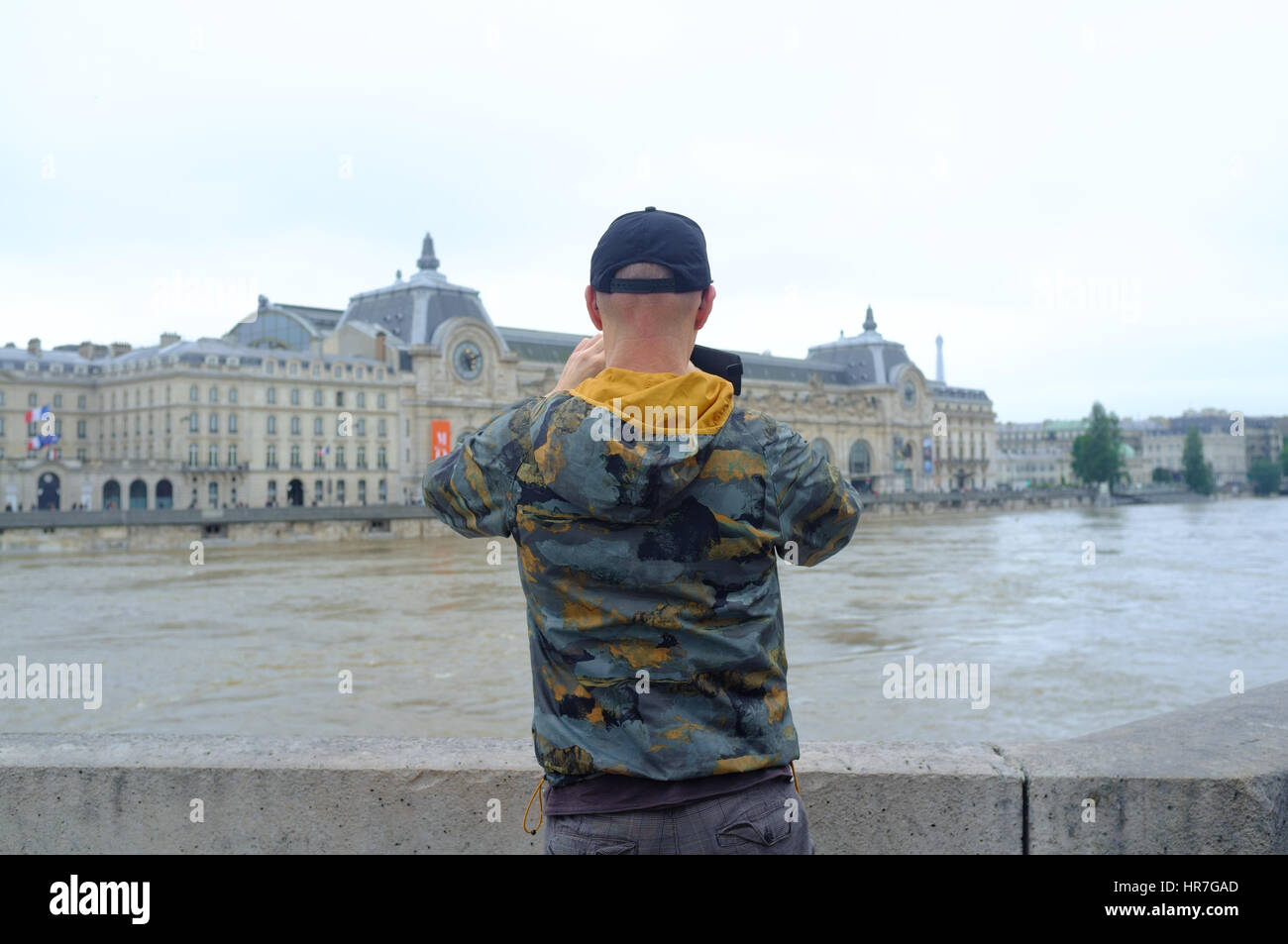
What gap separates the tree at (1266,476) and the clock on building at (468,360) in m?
99.0

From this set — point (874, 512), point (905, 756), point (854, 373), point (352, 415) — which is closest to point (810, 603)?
point (905, 756)

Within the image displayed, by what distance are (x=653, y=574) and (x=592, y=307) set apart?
563 mm

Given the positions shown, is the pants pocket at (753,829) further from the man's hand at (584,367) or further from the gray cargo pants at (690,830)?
the man's hand at (584,367)

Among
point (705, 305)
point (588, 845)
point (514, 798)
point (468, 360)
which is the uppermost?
point (468, 360)

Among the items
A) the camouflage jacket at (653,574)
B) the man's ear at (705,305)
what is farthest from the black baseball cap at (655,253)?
the camouflage jacket at (653,574)

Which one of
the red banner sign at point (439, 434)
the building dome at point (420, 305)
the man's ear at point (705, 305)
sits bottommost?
the man's ear at point (705, 305)

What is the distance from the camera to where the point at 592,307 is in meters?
2.14

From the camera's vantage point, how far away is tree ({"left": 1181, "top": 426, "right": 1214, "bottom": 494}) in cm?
11356

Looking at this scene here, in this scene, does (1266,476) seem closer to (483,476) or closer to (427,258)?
(427,258)

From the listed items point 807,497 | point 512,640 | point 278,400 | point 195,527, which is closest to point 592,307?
point 807,497

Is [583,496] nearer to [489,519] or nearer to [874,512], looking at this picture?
[489,519]

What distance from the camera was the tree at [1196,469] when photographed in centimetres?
11356

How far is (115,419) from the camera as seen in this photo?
204 feet
